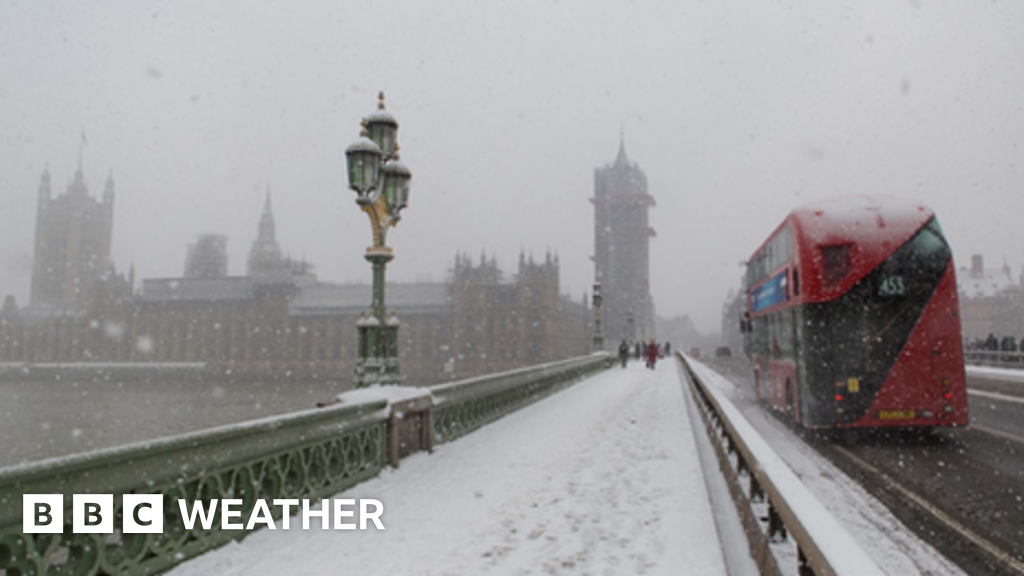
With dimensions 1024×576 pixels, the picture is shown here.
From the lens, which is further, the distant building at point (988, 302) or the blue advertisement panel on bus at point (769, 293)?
the distant building at point (988, 302)

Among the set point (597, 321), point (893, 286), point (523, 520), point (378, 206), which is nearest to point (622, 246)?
Answer: point (597, 321)

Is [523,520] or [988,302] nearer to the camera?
[523,520]

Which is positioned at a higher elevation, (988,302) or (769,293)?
(988,302)

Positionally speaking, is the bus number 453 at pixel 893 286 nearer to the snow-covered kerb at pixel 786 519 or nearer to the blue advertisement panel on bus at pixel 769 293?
the blue advertisement panel on bus at pixel 769 293

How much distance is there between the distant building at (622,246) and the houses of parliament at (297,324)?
101 feet

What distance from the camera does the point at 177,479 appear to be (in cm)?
434

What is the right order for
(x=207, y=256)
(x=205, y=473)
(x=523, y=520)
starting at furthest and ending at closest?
(x=207, y=256) < (x=523, y=520) < (x=205, y=473)

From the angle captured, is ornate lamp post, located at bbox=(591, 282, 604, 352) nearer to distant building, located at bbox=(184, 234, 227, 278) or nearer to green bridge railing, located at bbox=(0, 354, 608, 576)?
green bridge railing, located at bbox=(0, 354, 608, 576)

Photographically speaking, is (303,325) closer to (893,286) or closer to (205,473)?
(893,286)

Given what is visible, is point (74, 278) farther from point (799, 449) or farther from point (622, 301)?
point (799, 449)

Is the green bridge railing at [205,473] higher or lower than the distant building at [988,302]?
lower

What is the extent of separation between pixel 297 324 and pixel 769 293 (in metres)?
114

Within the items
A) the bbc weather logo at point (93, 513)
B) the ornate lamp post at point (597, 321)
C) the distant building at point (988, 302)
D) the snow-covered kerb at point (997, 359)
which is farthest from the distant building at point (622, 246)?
the bbc weather logo at point (93, 513)

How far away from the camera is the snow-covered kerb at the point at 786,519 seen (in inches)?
93.4
